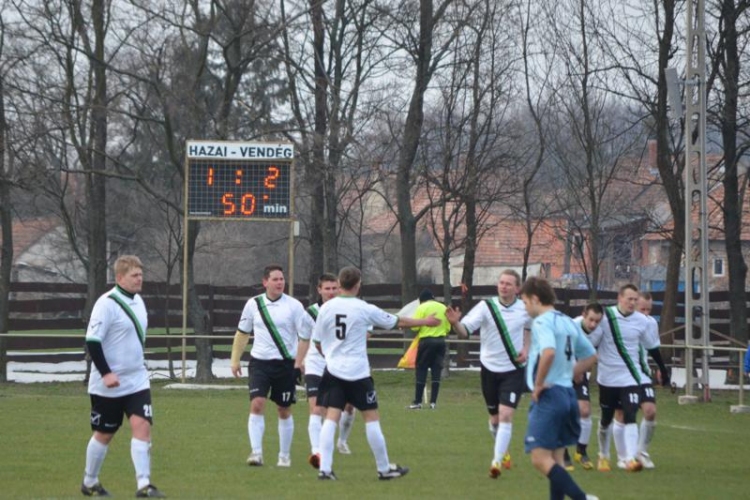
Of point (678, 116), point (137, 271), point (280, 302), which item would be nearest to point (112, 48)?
point (678, 116)

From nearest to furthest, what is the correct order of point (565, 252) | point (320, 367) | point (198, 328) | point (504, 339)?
point (504, 339), point (320, 367), point (198, 328), point (565, 252)

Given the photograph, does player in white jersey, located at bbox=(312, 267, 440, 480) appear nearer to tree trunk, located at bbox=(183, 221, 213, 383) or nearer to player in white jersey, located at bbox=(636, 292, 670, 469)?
player in white jersey, located at bbox=(636, 292, 670, 469)

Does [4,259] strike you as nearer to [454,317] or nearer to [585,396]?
[585,396]

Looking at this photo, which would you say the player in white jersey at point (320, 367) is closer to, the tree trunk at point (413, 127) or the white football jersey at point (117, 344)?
the white football jersey at point (117, 344)

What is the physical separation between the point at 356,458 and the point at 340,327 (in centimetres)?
254

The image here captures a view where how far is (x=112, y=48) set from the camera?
30.6 meters

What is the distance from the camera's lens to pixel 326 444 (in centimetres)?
1079

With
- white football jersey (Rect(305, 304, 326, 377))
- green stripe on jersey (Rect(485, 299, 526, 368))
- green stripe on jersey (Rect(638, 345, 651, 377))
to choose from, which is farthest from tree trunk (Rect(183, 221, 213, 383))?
green stripe on jersey (Rect(638, 345, 651, 377))

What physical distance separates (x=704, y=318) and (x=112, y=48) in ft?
54.7

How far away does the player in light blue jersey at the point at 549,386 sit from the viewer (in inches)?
332

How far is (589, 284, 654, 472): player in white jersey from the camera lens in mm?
12148

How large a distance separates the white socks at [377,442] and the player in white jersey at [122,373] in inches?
78.1

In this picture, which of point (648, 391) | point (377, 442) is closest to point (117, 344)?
point (377, 442)

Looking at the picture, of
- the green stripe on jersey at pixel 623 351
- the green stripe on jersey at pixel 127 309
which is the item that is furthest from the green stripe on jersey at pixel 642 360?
the green stripe on jersey at pixel 127 309
